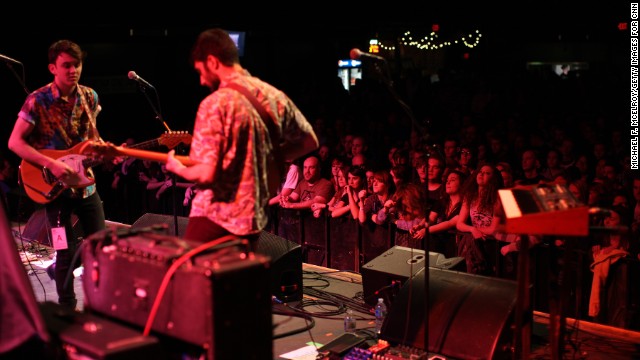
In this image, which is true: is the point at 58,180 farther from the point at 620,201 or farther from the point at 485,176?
the point at 620,201

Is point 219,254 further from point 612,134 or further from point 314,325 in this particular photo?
point 612,134

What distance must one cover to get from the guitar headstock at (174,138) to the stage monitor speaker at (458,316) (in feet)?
5.46

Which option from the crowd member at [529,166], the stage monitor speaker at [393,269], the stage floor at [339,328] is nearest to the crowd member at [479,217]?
the stage monitor speaker at [393,269]

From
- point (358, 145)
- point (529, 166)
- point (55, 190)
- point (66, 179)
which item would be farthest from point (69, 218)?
point (529, 166)

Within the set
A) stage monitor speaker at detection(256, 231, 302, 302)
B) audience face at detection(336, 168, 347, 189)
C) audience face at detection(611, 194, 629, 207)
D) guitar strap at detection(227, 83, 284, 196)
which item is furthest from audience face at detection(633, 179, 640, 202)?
guitar strap at detection(227, 83, 284, 196)

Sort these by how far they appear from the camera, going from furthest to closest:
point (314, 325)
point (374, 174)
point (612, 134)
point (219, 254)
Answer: point (612, 134), point (374, 174), point (314, 325), point (219, 254)

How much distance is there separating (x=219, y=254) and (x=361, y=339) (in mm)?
1699

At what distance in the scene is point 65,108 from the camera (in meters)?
4.31

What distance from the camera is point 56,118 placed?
14.1ft

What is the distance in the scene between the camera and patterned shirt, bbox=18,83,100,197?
4.21 m

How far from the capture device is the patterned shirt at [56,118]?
421 centimetres

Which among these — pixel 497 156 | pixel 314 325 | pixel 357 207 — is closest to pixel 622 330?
pixel 314 325

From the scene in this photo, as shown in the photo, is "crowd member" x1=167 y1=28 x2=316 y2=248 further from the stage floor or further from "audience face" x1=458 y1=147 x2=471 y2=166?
"audience face" x1=458 y1=147 x2=471 y2=166

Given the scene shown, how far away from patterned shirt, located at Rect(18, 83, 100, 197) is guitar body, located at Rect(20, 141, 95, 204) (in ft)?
0.16
